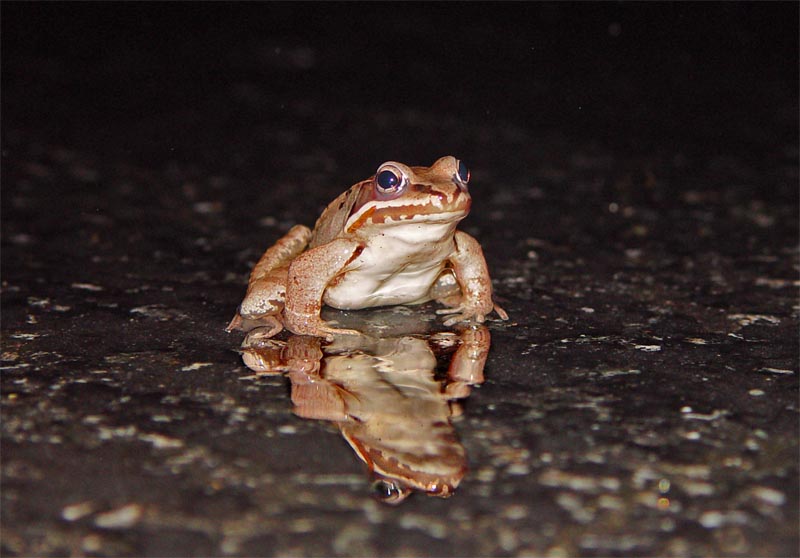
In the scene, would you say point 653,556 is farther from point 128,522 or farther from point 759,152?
point 759,152

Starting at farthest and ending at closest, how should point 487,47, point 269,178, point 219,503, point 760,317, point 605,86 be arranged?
point 487,47, point 605,86, point 269,178, point 760,317, point 219,503

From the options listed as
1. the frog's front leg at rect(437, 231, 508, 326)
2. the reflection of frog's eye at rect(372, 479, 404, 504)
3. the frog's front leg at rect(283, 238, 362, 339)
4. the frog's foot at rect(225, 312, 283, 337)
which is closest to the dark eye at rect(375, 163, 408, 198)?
the frog's front leg at rect(283, 238, 362, 339)

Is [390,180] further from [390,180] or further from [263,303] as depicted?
[263,303]

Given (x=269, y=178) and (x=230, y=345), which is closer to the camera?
(x=230, y=345)

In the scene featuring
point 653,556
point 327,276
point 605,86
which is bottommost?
point 653,556

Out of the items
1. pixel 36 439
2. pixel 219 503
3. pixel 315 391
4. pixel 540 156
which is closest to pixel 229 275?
pixel 315 391

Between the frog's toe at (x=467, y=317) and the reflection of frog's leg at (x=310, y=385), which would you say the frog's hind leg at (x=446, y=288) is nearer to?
the frog's toe at (x=467, y=317)

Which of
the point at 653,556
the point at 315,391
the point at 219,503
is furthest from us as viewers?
the point at 315,391
